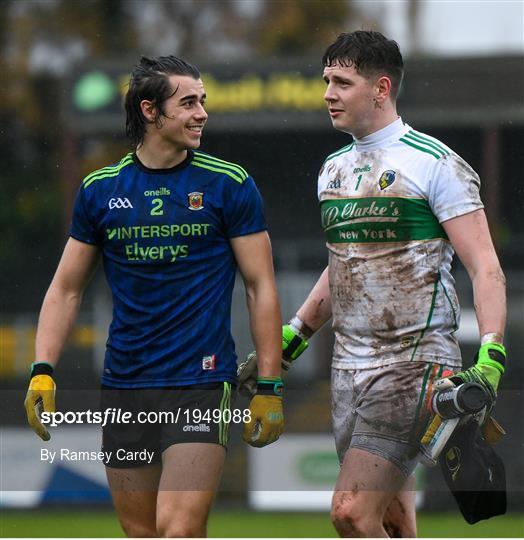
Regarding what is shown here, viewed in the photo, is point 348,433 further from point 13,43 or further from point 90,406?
point 13,43

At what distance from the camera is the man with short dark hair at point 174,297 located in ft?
13.1

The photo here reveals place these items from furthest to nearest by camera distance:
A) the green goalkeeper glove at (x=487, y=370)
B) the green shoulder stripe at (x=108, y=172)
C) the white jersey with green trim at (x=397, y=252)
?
the green shoulder stripe at (x=108, y=172) → the white jersey with green trim at (x=397, y=252) → the green goalkeeper glove at (x=487, y=370)

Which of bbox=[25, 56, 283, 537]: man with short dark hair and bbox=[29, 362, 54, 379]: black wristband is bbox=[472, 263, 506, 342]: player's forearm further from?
bbox=[29, 362, 54, 379]: black wristband

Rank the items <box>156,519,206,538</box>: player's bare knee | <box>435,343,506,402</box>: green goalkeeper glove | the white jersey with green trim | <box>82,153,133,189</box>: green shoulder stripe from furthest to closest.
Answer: <box>82,153,133,189</box>: green shoulder stripe < the white jersey with green trim < <box>156,519,206,538</box>: player's bare knee < <box>435,343,506,402</box>: green goalkeeper glove

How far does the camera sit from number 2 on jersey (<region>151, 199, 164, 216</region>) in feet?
13.5

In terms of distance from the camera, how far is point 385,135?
4121 mm

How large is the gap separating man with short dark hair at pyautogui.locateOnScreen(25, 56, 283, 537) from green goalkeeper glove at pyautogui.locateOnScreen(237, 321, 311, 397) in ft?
0.57

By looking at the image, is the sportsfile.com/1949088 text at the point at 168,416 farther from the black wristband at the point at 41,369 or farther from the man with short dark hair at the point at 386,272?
the man with short dark hair at the point at 386,272

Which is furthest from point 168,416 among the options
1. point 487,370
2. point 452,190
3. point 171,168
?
point 452,190

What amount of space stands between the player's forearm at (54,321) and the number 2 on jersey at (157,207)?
0.44 meters

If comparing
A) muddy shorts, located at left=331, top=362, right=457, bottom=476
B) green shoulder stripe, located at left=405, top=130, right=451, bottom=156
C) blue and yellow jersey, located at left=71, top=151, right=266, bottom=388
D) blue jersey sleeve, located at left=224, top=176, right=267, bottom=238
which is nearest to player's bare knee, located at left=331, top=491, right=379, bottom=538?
muddy shorts, located at left=331, top=362, right=457, bottom=476

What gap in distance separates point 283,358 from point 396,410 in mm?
573

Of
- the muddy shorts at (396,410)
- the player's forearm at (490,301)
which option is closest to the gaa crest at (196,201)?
the muddy shorts at (396,410)

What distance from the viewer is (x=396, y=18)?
6.82 metres
